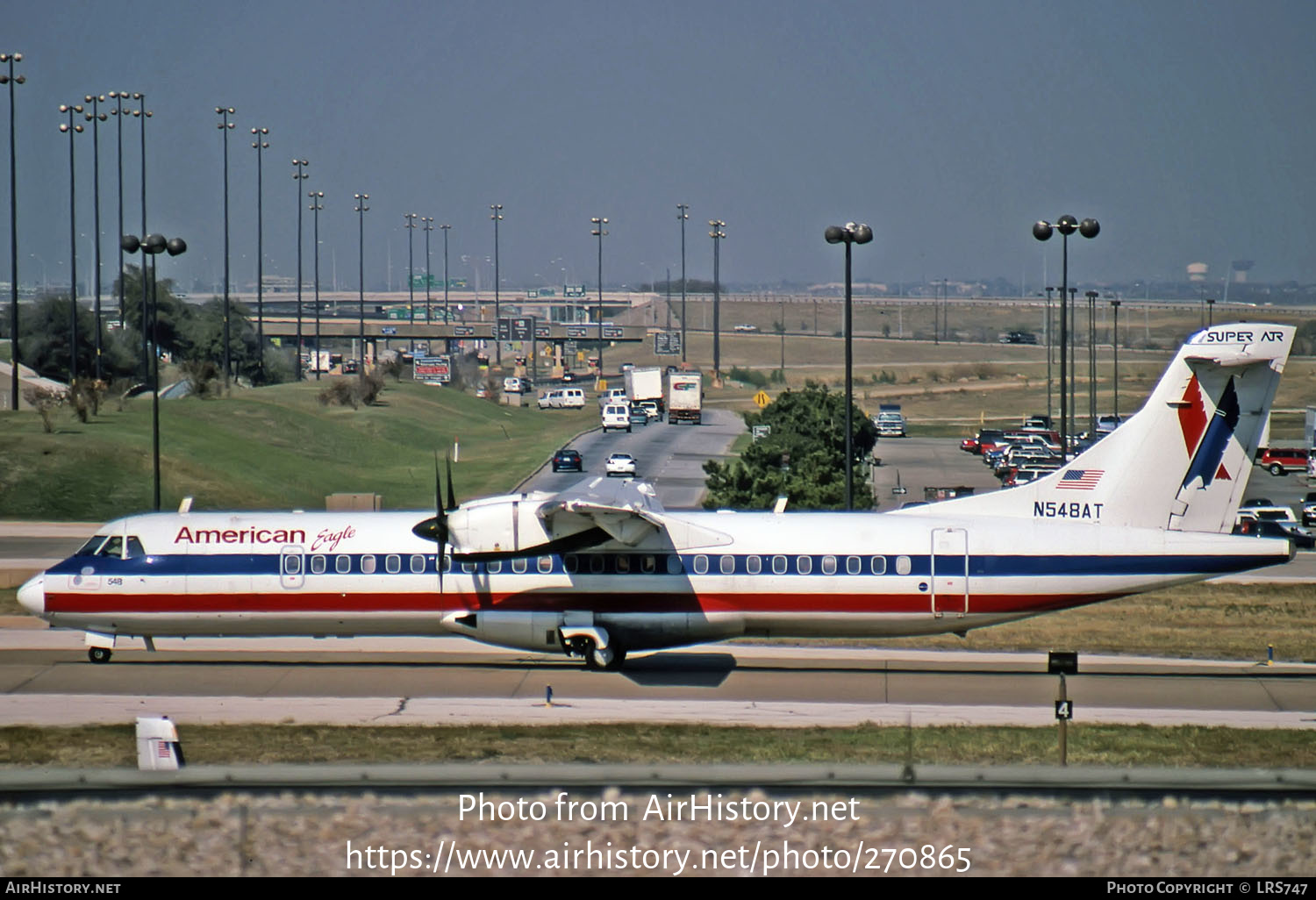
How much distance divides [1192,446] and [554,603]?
1142 centimetres

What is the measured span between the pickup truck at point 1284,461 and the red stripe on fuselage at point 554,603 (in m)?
51.8

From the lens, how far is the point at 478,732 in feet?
66.9

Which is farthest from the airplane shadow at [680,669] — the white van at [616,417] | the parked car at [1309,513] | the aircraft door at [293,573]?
the white van at [616,417]

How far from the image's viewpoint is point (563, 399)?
11444 centimetres

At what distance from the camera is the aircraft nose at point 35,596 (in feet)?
83.1

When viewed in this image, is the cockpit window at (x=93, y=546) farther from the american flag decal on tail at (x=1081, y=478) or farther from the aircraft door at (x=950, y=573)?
the american flag decal on tail at (x=1081, y=478)

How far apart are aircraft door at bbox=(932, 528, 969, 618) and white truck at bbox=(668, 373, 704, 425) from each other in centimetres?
7013

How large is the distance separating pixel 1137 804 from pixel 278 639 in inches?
818

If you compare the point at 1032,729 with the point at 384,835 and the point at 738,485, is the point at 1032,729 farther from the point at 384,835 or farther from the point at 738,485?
the point at 738,485

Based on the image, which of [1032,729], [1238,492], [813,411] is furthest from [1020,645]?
[813,411]

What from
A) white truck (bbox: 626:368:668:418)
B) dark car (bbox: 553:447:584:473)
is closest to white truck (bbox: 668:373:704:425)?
white truck (bbox: 626:368:668:418)

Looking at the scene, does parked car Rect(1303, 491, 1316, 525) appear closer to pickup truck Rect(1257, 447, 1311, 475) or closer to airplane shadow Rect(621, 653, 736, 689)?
pickup truck Rect(1257, 447, 1311, 475)

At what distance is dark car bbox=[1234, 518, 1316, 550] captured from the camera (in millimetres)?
47375

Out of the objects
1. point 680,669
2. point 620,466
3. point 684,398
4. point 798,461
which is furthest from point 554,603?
point 684,398
